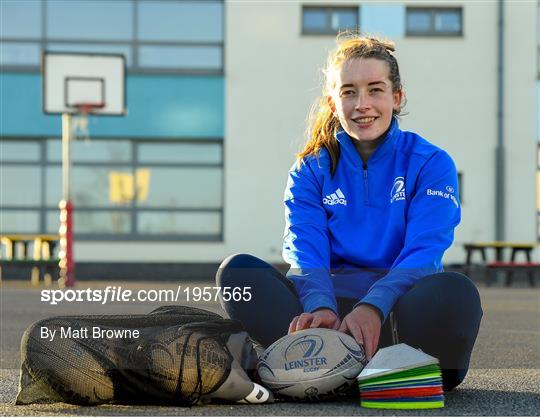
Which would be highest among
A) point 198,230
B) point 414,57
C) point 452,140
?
point 414,57

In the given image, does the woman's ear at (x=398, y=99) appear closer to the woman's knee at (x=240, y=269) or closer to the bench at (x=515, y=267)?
the woman's knee at (x=240, y=269)

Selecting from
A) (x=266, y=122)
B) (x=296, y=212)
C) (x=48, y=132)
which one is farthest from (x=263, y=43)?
(x=296, y=212)

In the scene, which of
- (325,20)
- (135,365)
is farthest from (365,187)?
(325,20)

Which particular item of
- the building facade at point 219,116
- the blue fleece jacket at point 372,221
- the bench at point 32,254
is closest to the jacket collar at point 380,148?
the blue fleece jacket at point 372,221

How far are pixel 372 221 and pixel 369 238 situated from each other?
5 centimetres

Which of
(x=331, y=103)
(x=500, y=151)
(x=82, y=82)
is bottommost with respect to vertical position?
(x=331, y=103)

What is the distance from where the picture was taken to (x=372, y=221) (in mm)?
3166

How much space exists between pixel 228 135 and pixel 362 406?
45.4ft

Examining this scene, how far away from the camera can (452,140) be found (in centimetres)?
1670

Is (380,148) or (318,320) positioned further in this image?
(380,148)

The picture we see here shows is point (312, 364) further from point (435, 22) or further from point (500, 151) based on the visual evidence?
point (435, 22)

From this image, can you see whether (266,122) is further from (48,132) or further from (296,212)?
(296,212)

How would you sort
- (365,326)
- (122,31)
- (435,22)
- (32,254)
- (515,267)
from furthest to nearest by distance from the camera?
(435,22) < (122,31) < (32,254) < (515,267) < (365,326)

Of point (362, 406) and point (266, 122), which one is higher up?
point (266, 122)
